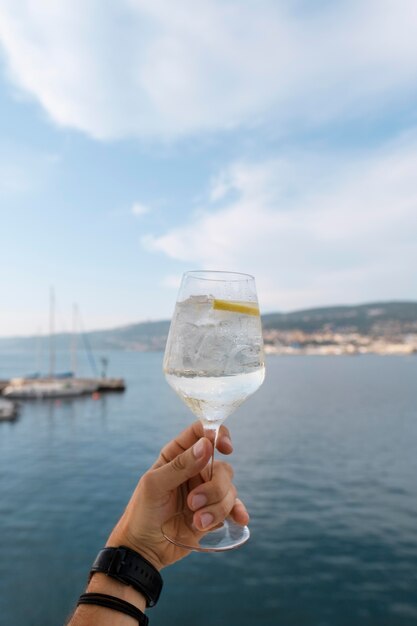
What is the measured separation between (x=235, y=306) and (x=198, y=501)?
638 millimetres

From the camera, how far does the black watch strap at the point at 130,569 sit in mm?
1440

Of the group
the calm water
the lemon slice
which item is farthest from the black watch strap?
the calm water

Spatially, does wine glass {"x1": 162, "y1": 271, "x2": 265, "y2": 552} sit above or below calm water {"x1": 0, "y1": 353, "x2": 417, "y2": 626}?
above

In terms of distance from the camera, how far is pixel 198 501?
1485mm

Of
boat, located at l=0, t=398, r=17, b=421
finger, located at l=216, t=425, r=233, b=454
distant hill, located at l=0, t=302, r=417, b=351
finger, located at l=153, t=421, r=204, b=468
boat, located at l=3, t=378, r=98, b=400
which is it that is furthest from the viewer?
distant hill, located at l=0, t=302, r=417, b=351

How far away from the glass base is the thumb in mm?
240

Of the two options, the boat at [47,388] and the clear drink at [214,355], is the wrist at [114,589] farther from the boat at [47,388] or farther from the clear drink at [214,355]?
the boat at [47,388]

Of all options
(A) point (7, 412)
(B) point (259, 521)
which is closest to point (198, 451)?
(B) point (259, 521)

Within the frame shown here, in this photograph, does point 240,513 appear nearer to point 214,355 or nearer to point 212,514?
point 212,514

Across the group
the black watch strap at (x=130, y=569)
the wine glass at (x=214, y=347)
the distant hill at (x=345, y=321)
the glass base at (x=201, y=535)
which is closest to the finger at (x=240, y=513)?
the glass base at (x=201, y=535)

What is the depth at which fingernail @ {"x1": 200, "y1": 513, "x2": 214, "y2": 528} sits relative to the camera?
4.80 feet

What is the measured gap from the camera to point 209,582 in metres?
13.4

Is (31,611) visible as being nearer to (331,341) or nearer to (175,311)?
(175,311)

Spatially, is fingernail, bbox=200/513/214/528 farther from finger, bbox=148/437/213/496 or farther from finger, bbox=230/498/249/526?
finger, bbox=230/498/249/526
